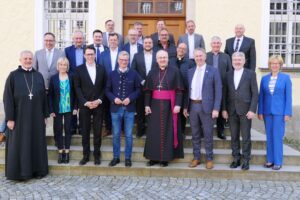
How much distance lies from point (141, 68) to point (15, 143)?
91.6 inches

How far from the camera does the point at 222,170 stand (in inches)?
254

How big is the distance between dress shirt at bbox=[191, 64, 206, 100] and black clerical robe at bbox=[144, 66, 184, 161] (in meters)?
0.19

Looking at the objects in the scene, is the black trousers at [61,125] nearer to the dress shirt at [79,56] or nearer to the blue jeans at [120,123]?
the blue jeans at [120,123]

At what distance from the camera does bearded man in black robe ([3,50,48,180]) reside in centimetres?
611

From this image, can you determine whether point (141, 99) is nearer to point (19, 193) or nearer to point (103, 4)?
point (19, 193)

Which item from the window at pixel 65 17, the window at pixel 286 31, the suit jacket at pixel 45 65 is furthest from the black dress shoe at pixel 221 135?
the window at pixel 65 17

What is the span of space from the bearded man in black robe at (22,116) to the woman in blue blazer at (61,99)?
0.28m

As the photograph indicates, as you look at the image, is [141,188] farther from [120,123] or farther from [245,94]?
[245,94]

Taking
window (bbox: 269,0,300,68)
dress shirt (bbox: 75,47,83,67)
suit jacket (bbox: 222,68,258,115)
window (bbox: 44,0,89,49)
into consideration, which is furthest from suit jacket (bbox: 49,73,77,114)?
window (bbox: 269,0,300,68)

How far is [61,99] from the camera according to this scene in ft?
21.3

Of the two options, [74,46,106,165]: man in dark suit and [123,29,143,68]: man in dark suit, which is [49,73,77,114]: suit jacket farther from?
[123,29,143,68]: man in dark suit

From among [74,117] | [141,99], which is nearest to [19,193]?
[74,117]

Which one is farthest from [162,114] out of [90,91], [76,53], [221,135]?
[76,53]

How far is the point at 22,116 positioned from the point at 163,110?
6.86ft
